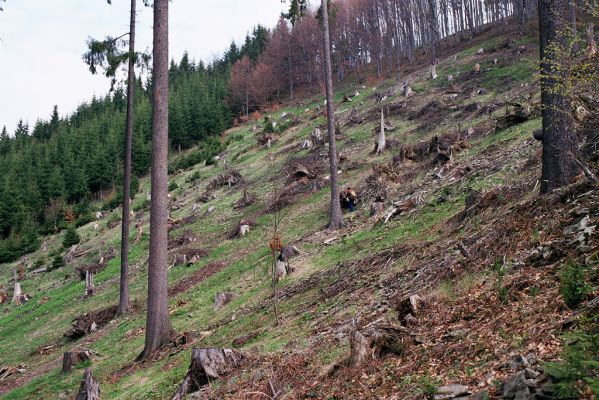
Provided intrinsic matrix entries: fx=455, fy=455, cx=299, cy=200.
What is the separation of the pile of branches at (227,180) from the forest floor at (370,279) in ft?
5.30

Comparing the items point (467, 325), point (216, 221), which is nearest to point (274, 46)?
point (216, 221)

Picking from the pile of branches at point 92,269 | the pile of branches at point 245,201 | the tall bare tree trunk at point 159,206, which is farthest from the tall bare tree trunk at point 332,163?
the pile of branches at point 92,269

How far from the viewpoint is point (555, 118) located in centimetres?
724

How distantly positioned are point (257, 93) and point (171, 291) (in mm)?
53419

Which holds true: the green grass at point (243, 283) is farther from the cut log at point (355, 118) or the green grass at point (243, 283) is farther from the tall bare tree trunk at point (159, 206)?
the cut log at point (355, 118)

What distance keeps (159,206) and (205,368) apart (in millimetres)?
4866

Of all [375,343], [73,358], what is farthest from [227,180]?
[375,343]

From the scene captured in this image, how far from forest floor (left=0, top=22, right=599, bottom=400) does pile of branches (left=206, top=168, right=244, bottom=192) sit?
161cm

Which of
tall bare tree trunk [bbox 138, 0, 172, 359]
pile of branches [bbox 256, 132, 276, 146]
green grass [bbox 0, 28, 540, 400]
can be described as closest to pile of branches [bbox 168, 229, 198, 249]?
green grass [bbox 0, 28, 540, 400]

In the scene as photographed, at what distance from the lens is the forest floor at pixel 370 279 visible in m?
5.02

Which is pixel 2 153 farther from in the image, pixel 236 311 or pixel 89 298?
pixel 236 311

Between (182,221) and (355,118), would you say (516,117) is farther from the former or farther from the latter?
(182,221)

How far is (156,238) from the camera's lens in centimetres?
1047

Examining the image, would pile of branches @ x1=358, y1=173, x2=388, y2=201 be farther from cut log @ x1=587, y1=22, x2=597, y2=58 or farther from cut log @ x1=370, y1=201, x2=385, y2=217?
cut log @ x1=587, y1=22, x2=597, y2=58
